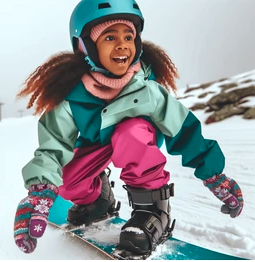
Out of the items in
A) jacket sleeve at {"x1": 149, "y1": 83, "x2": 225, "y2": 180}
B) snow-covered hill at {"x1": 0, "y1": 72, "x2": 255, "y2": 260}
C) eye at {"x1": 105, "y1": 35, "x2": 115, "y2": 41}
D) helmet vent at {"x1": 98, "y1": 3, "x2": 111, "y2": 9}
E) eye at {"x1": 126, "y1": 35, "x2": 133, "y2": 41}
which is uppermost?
helmet vent at {"x1": 98, "y1": 3, "x2": 111, "y2": 9}

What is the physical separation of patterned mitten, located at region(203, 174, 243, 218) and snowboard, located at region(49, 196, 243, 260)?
0.41 feet

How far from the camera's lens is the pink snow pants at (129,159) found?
0.76m

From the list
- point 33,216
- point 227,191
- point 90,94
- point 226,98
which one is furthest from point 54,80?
point 226,98

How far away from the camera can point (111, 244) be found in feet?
2.60

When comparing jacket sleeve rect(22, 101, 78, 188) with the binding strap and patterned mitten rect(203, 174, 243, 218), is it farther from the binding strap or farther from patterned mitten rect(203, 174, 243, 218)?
patterned mitten rect(203, 174, 243, 218)

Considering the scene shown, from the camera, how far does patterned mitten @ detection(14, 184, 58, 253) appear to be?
2.15 ft

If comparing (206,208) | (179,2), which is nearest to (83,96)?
(206,208)

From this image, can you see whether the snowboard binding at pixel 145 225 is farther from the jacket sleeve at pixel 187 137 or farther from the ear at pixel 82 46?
the ear at pixel 82 46

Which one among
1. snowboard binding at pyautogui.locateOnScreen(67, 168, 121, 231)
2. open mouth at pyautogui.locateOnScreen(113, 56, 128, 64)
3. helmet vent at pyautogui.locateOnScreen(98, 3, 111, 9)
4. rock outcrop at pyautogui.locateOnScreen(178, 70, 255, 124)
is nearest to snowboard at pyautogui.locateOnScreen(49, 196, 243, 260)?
snowboard binding at pyautogui.locateOnScreen(67, 168, 121, 231)

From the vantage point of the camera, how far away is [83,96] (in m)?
0.82

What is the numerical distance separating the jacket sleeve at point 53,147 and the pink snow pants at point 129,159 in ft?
0.29

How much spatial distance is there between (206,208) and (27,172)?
0.62 metres

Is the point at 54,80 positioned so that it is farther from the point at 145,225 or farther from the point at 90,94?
the point at 145,225

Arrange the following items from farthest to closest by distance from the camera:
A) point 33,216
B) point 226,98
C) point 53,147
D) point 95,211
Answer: point 226,98
point 95,211
point 53,147
point 33,216
